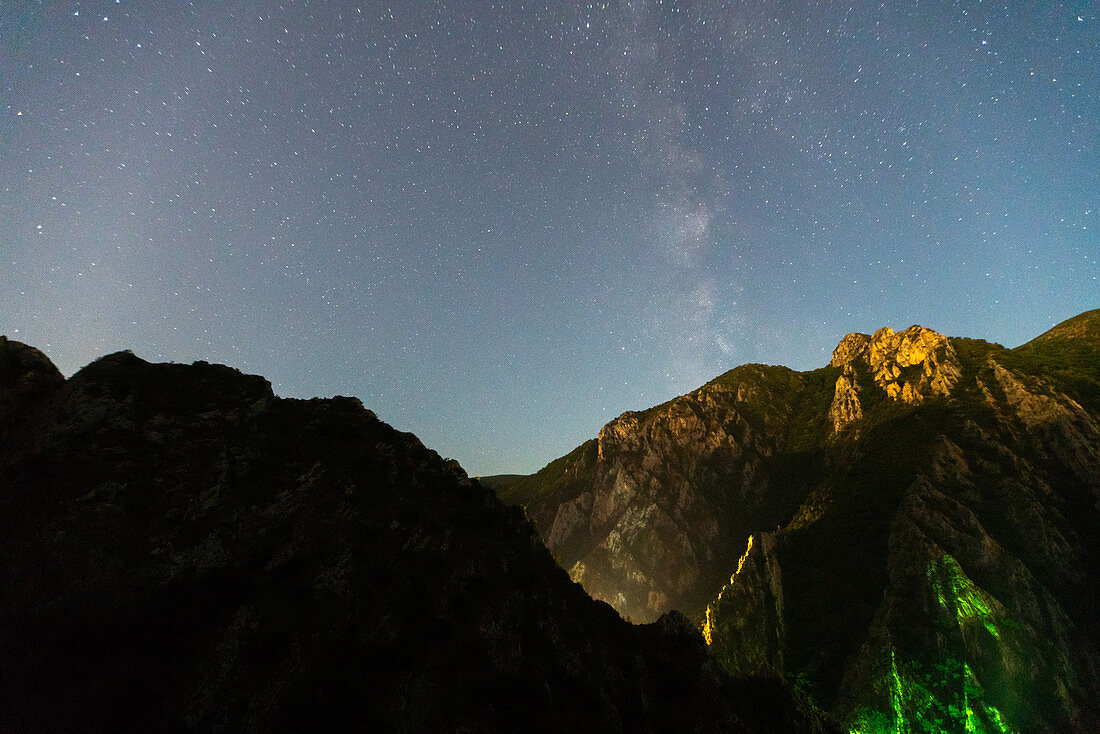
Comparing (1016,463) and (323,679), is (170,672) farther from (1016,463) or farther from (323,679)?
(1016,463)

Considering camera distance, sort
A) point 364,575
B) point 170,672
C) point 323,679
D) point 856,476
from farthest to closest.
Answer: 1. point 856,476
2. point 364,575
3. point 323,679
4. point 170,672

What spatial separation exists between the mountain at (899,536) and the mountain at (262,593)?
48799mm

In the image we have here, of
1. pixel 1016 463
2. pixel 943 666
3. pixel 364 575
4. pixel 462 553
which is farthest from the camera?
pixel 1016 463

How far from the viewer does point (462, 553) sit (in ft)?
82.8

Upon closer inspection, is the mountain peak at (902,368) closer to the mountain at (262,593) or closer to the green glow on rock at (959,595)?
the green glow on rock at (959,595)

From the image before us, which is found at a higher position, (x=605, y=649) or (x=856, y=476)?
(x=856, y=476)

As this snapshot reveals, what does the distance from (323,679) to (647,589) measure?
135891 millimetres

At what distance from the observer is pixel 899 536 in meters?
72.1

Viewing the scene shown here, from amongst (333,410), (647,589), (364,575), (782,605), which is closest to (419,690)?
(364,575)

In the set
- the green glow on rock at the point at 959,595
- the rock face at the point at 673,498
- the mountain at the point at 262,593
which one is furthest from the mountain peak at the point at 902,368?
the mountain at the point at 262,593

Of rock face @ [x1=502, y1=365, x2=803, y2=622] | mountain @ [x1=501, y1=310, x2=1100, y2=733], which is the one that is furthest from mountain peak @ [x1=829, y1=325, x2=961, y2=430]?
rock face @ [x1=502, y1=365, x2=803, y2=622]

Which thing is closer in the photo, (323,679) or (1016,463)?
(323,679)

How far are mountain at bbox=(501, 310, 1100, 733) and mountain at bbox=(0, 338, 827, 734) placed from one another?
160 ft

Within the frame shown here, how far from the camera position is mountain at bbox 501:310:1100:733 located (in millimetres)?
55344
